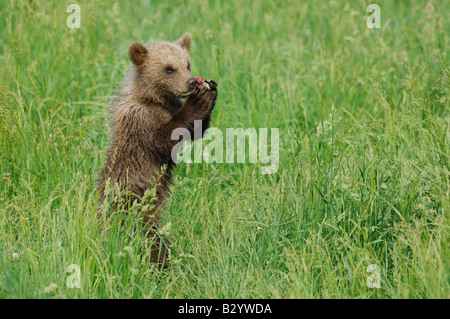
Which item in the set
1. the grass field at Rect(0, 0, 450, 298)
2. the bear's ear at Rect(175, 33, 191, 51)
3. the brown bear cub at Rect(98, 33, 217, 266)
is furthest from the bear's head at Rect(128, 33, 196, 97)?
the grass field at Rect(0, 0, 450, 298)

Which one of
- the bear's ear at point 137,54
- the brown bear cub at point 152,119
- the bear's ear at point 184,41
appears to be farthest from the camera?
the bear's ear at point 184,41

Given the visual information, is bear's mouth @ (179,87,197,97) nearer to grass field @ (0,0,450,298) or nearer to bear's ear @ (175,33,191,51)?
bear's ear @ (175,33,191,51)

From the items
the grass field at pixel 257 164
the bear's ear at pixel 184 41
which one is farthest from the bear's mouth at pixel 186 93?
the grass field at pixel 257 164

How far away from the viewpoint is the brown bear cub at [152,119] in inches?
194

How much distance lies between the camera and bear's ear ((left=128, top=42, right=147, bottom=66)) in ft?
16.7

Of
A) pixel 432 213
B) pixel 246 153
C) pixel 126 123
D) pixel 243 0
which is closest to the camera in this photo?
pixel 432 213

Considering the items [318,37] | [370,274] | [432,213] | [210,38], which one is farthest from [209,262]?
[318,37]

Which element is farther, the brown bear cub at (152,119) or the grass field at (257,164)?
the brown bear cub at (152,119)

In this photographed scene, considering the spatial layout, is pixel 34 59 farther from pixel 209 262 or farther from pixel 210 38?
pixel 209 262

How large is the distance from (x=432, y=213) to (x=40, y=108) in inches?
144

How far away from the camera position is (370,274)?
390 cm

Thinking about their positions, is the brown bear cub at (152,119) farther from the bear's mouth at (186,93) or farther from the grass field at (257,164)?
the grass field at (257,164)

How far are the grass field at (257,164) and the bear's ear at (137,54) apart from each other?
62cm

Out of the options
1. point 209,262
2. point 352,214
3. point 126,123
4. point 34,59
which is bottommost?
point 209,262
